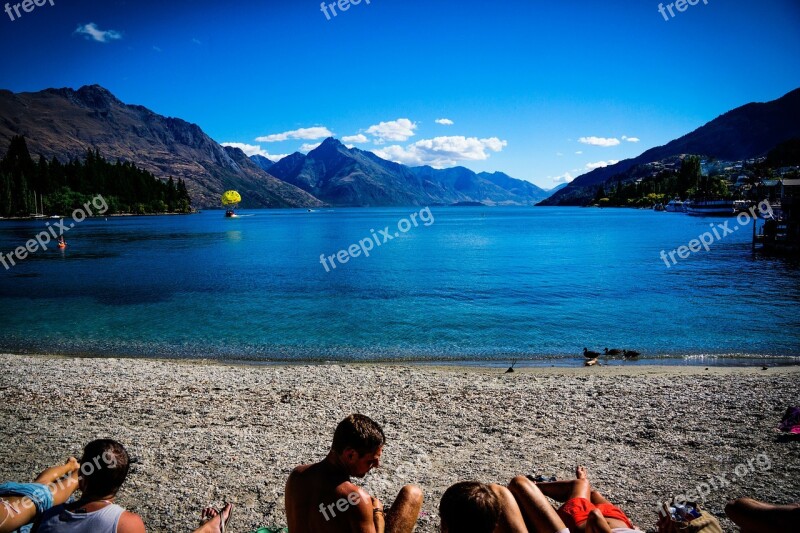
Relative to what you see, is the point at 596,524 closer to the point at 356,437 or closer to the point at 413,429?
the point at 356,437

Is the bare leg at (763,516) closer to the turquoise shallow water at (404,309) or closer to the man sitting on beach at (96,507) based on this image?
the man sitting on beach at (96,507)

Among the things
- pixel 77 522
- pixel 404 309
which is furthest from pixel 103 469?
pixel 404 309

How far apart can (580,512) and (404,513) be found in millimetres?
1979

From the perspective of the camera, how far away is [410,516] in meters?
5.48

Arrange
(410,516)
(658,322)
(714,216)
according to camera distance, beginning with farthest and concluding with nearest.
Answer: (714,216), (658,322), (410,516)

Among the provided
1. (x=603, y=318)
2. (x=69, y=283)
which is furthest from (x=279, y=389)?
(x=69, y=283)

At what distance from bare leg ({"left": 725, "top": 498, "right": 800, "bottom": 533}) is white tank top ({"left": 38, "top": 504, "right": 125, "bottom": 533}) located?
241 inches

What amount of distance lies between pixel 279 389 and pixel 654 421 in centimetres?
982

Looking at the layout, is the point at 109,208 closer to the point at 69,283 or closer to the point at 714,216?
the point at 69,283

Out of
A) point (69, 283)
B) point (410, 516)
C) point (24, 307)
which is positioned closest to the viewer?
point (410, 516)

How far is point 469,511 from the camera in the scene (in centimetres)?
329

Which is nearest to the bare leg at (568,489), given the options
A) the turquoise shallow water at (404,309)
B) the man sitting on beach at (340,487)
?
the man sitting on beach at (340,487)

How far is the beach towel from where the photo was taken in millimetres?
9812

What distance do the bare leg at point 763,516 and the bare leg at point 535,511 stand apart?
189cm
